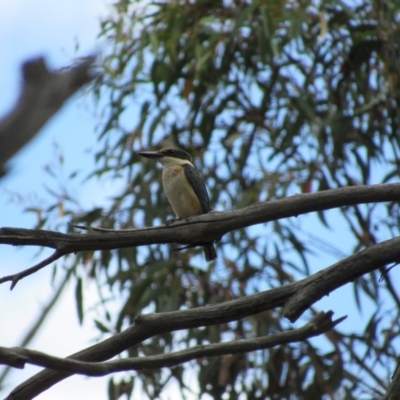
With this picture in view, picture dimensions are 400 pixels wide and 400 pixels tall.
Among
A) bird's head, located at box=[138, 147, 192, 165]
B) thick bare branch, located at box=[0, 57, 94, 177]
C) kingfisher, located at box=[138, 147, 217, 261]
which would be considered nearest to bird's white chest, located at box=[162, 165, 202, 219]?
kingfisher, located at box=[138, 147, 217, 261]

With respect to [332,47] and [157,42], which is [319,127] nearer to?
[332,47]

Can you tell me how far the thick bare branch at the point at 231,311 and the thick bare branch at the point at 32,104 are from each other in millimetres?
1453

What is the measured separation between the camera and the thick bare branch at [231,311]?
247cm

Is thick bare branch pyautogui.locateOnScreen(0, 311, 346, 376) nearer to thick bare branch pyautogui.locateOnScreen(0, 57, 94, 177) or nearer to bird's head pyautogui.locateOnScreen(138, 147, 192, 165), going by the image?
thick bare branch pyautogui.locateOnScreen(0, 57, 94, 177)

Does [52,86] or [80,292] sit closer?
[52,86]

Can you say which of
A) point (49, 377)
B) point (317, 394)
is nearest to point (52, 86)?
point (49, 377)

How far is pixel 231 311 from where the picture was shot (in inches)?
103

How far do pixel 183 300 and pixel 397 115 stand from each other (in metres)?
2.07

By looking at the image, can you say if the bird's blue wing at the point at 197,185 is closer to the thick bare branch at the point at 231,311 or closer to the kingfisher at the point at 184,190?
the kingfisher at the point at 184,190

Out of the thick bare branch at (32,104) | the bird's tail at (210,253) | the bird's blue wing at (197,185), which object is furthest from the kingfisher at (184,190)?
the thick bare branch at (32,104)

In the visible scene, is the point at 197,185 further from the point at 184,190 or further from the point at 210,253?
the point at 210,253

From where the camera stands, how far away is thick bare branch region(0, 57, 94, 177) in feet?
3.53

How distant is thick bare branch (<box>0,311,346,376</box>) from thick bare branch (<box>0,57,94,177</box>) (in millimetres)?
1025

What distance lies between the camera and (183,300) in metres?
6.18
